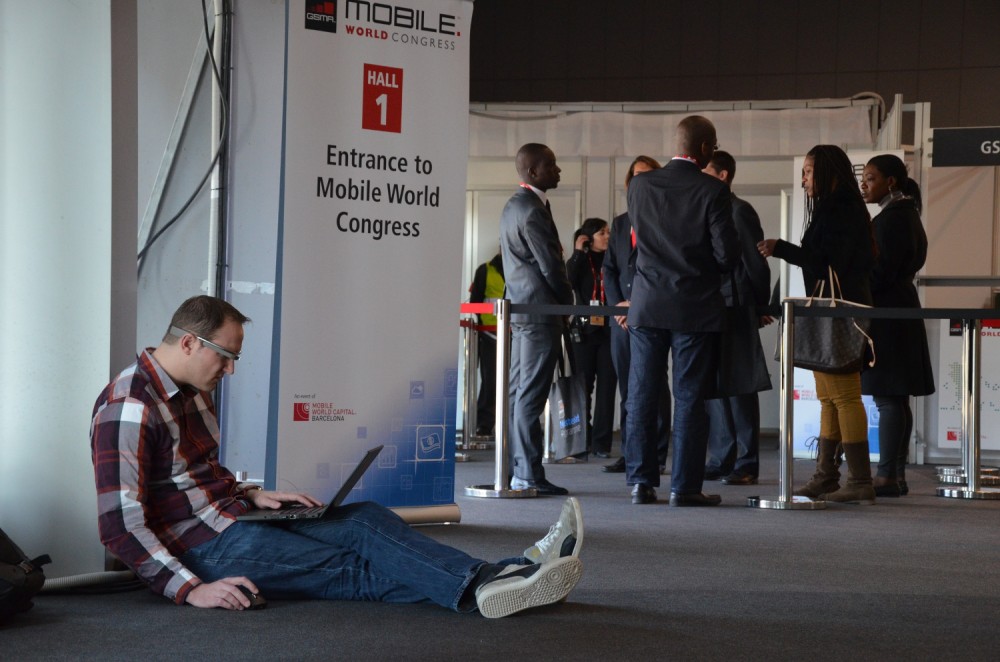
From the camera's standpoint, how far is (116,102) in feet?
10.5

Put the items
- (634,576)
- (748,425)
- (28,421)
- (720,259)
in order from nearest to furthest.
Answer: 1. (28,421)
2. (634,576)
3. (720,259)
4. (748,425)

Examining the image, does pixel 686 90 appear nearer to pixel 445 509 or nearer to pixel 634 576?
pixel 445 509

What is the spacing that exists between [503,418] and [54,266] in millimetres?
2768

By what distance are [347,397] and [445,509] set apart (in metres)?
0.62

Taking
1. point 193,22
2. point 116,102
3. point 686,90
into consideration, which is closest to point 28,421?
point 116,102

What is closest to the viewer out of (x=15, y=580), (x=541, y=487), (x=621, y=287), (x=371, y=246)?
(x=15, y=580)

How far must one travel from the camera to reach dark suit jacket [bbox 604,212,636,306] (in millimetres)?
6746

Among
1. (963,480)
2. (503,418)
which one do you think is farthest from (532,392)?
(963,480)

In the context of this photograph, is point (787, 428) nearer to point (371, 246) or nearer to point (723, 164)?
point (723, 164)

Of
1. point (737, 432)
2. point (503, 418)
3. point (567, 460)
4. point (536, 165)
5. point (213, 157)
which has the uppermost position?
point (536, 165)

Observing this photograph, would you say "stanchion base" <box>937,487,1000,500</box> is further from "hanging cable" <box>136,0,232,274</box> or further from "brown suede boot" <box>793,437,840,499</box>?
"hanging cable" <box>136,0,232,274</box>

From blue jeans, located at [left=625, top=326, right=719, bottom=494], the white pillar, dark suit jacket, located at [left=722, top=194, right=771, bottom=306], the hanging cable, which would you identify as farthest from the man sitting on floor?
dark suit jacket, located at [left=722, top=194, right=771, bottom=306]

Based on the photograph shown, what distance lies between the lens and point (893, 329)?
584cm

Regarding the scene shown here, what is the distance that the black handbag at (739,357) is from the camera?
543 centimetres
